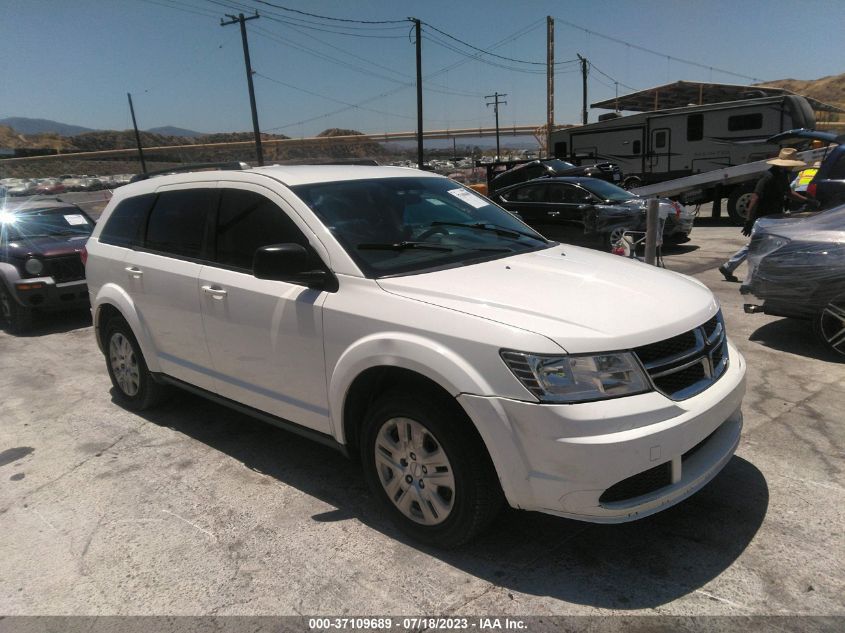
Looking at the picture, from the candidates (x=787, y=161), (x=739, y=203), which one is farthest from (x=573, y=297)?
(x=739, y=203)

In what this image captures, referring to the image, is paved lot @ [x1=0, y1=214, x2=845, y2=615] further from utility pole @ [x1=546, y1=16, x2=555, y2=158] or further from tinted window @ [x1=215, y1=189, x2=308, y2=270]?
utility pole @ [x1=546, y1=16, x2=555, y2=158]

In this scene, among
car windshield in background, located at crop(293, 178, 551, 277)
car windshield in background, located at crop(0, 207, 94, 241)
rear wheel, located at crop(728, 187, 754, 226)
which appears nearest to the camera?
car windshield in background, located at crop(293, 178, 551, 277)

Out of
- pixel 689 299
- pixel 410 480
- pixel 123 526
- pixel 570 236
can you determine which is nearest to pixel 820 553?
pixel 689 299

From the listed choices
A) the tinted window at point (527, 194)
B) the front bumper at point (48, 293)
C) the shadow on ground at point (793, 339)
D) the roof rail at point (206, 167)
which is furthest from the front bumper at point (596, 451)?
the tinted window at point (527, 194)

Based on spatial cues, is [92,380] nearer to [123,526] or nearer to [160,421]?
[160,421]

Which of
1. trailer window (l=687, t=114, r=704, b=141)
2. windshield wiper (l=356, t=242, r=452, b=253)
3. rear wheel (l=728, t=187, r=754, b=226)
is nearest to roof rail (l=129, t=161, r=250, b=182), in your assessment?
windshield wiper (l=356, t=242, r=452, b=253)

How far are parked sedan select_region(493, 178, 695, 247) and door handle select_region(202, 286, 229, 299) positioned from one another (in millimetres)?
7863

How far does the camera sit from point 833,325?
16.9 ft

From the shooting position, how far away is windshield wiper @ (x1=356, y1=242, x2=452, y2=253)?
321 cm

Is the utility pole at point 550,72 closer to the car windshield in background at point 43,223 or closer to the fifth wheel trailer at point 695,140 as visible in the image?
the fifth wheel trailer at point 695,140

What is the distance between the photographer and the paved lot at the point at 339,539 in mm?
2580

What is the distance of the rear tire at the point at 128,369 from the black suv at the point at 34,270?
3.45m

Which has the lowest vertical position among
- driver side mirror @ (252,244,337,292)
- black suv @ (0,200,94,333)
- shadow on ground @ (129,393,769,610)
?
shadow on ground @ (129,393,769,610)

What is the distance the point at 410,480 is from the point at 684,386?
4.23ft
